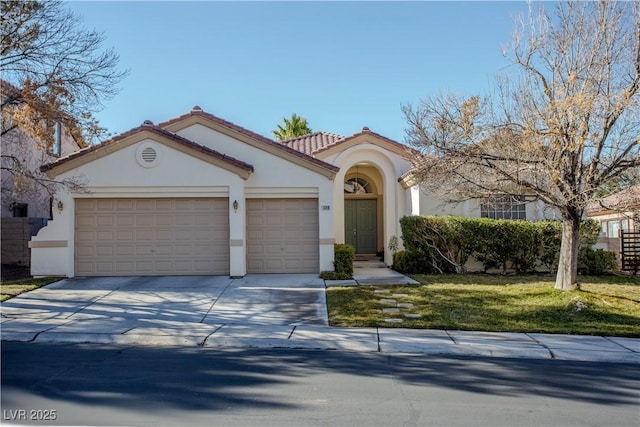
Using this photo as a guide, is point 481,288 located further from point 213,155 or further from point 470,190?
point 213,155

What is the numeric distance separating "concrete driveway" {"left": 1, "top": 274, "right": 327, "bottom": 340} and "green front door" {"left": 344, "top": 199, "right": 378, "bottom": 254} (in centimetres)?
615

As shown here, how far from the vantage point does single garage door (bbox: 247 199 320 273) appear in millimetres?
14883

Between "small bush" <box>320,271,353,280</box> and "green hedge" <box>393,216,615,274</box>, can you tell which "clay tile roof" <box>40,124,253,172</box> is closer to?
"small bush" <box>320,271,353,280</box>

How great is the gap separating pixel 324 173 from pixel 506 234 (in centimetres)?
641

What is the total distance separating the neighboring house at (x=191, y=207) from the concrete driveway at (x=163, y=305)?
0.80 metres

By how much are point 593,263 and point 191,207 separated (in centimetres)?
1333

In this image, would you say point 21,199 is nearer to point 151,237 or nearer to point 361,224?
point 151,237

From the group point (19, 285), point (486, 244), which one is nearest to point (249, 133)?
point (19, 285)

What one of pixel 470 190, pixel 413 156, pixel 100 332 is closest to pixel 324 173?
pixel 413 156

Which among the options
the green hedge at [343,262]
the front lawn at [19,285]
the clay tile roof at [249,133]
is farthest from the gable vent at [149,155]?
the green hedge at [343,262]

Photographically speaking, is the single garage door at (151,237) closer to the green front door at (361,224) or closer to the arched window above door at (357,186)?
the green front door at (361,224)

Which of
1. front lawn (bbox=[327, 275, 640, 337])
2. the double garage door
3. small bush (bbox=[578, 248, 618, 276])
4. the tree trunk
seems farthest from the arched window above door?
the tree trunk

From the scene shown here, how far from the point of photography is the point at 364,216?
19.9 meters

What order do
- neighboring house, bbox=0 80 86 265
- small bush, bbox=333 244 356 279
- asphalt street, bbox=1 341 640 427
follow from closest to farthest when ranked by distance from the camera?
asphalt street, bbox=1 341 640 427, small bush, bbox=333 244 356 279, neighboring house, bbox=0 80 86 265
